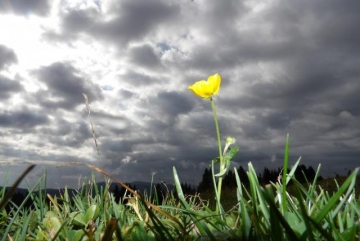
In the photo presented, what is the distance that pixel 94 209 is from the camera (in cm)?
218

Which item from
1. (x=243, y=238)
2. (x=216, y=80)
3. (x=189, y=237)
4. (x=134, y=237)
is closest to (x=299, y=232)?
(x=243, y=238)

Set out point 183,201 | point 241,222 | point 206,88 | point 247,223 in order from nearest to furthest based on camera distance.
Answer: point 247,223, point 241,222, point 183,201, point 206,88

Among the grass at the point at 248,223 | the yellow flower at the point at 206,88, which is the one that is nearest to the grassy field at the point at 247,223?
the grass at the point at 248,223

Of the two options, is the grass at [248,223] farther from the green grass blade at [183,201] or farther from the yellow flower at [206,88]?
the yellow flower at [206,88]

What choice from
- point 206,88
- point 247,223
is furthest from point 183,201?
point 206,88

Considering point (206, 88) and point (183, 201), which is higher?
point (206, 88)

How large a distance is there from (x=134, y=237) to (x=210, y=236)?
302 millimetres

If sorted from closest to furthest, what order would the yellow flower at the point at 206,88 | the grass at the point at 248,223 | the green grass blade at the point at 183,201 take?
the grass at the point at 248,223 → the green grass blade at the point at 183,201 → the yellow flower at the point at 206,88

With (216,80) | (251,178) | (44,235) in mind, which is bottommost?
(44,235)

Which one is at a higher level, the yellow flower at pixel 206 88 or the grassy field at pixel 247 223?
the yellow flower at pixel 206 88

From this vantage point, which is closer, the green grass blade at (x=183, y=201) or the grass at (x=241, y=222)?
the grass at (x=241, y=222)

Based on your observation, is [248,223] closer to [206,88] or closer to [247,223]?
[247,223]

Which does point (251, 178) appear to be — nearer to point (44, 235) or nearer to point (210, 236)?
point (210, 236)

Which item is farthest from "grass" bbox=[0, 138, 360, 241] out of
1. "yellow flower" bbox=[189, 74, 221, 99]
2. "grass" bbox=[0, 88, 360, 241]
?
"yellow flower" bbox=[189, 74, 221, 99]
